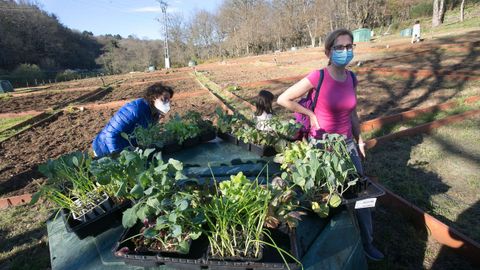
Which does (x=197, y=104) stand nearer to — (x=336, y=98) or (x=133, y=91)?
(x=133, y=91)

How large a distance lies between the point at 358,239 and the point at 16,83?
118 feet

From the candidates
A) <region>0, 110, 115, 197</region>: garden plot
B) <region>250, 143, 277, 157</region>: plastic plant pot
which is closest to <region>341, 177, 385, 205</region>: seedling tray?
<region>250, 143, 277, 157</region>: plastic plant pot

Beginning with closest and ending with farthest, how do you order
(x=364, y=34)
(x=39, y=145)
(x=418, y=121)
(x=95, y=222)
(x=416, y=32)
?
(x=95, y=222) → (x=418, y=121) → (x=39, y=145) → (x=416, y=32) → (x=364, y=34)

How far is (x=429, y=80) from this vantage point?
708cm

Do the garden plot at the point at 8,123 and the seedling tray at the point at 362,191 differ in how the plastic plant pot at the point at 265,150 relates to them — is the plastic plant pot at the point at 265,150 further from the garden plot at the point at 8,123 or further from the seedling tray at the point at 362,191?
the garden plot at the point at 8,123

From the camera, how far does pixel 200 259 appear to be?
1212 millimetres

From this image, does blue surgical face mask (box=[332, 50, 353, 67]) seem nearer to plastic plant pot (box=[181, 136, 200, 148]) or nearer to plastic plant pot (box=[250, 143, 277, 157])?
plastic plant pot (box=[250, 143, 277, 157])

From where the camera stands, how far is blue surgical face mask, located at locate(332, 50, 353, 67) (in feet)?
7.20

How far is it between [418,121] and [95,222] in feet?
16.9

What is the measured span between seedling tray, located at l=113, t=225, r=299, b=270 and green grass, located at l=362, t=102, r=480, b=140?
142 inches

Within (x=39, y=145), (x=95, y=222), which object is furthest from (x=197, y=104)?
(x=95, y=222)

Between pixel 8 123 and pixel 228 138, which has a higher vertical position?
pixel 228 138

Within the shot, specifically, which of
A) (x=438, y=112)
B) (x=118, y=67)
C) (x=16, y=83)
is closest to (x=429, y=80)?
(x=438, y=112)

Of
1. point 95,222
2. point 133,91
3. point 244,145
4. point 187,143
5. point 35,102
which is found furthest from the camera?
point 133,91
